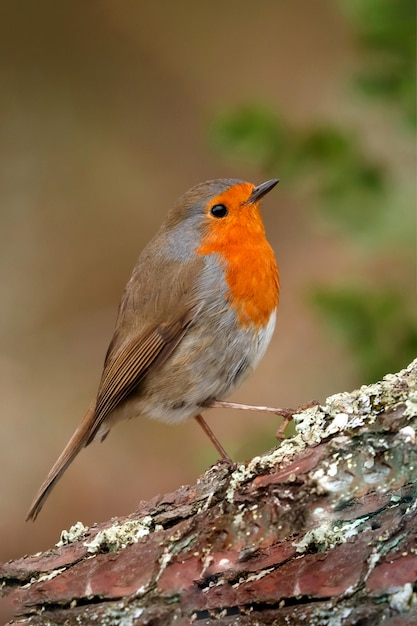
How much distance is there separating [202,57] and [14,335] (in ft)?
11.7

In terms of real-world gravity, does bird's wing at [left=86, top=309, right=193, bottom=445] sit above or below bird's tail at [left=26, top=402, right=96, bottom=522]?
above

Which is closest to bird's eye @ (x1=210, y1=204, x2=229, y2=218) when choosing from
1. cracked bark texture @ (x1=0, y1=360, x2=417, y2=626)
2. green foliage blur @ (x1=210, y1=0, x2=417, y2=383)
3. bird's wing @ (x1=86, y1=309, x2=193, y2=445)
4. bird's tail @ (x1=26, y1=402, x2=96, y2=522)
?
green foliage blur @ (x1=210, y1=0, x2=417, y2=383)

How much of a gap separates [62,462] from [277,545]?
4.71 ft

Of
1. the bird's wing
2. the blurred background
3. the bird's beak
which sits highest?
the blurred background

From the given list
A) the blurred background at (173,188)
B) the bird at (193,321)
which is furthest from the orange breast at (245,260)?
the blurred background at (173,188)

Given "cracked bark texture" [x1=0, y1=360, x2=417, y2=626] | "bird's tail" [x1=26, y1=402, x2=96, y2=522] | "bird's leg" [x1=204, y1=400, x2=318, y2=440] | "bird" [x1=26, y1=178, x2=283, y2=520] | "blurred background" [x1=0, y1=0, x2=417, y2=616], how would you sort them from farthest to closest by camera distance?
"blurred background" [x1=0, y1=0, x2=417, y2=616]
"bird" [x1=26, y1=178, x2=283, y2=520]
"bird's tail" [x1=26, y1=402, x2=96, y2=522]
"bird's leg" [x1=204, y1=400, x2=318, y2=440]
"cracked bark texture" [x1=0, y1=360, x2=417, y2=626]

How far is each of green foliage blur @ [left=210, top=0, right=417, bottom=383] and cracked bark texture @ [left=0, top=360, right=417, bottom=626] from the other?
A: 126cm

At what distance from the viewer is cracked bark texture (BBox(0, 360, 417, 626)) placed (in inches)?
77.1

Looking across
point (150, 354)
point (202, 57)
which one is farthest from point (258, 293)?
point (202, 57)

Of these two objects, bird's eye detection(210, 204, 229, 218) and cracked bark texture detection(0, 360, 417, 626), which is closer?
cracked bark texture detection(0, 360, 417, 626)

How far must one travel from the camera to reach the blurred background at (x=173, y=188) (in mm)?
3568

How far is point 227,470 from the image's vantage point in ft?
7.79

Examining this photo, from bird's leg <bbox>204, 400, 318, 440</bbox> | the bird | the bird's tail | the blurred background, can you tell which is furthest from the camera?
the blurred background

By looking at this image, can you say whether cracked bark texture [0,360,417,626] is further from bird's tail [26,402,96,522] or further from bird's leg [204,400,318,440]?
bird's tail [26,402,96,522]
